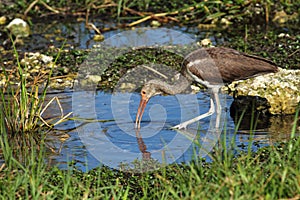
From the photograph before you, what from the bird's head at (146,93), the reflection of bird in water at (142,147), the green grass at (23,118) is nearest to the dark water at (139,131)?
the reflection of bird in water at (142,147)

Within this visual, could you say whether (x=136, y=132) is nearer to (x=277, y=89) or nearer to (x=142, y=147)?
(x=142, y=147)

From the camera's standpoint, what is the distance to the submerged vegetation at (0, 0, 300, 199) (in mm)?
4562

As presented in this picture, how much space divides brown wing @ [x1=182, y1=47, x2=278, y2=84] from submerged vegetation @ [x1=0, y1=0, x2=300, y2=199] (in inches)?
32.4

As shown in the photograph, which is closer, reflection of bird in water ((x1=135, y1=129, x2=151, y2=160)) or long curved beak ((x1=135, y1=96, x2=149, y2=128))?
reflection of bird in water ((x1=135, y1=129, x2=151, y2=160))

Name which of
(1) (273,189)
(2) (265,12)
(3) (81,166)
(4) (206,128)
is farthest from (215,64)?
(2) (265,12)

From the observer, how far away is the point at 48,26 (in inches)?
470

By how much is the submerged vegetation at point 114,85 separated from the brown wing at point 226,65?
824mm

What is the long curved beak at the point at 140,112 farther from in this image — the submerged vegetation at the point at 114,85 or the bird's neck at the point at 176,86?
the submerged vegetation at the point at 114,85

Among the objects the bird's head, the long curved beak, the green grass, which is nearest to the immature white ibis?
the long curved beak

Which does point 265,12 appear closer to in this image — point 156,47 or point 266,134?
point 156,47

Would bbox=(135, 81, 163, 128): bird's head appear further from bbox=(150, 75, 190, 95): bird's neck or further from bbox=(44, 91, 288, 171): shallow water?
bbox=(44, 91, 288, 171): shallow water

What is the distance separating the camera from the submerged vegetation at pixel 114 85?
4562 mm

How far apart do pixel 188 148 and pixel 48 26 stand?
5759mm

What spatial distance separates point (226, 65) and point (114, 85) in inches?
86.1
